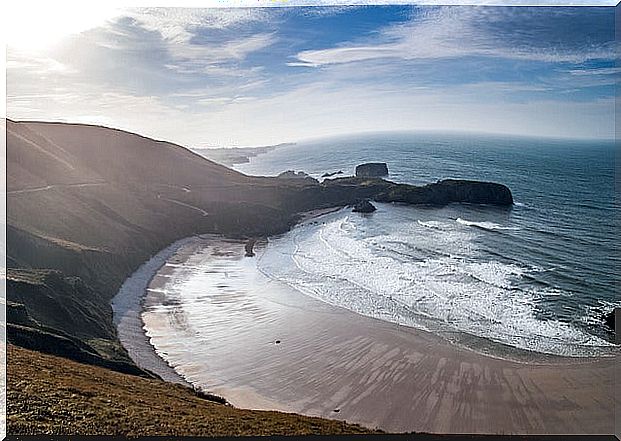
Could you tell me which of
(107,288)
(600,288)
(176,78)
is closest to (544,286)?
(600,288)

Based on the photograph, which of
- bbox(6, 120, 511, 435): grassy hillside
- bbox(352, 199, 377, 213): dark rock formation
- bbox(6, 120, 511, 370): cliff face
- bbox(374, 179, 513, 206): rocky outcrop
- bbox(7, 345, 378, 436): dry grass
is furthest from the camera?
bbox(352, 199, 377, 213): dark rock formation

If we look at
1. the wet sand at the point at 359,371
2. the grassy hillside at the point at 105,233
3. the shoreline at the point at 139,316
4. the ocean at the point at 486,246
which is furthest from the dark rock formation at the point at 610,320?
the shoreline at the point at 139,316

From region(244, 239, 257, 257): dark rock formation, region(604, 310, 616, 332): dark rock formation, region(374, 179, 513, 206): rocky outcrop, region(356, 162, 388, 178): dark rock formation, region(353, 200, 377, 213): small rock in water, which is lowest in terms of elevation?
region(604, 310, 616, 332): dark rock formation

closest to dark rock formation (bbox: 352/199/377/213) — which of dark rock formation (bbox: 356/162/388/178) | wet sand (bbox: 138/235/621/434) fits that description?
dark rock formation (bbox: 356/162/388/178)

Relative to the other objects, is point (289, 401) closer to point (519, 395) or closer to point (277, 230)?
point (519, 395)

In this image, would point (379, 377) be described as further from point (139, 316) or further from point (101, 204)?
point (101, 204)

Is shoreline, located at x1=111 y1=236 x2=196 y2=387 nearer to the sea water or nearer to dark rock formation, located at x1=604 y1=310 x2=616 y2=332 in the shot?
the sea water
